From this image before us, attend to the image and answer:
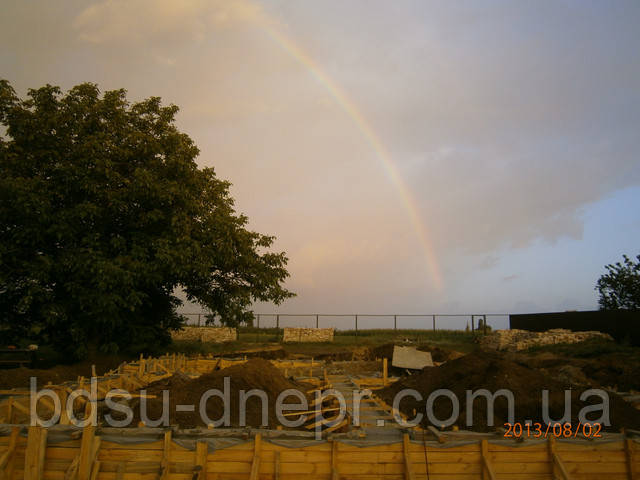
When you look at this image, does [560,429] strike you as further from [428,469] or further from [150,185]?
[150,185]

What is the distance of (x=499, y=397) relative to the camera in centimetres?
1146

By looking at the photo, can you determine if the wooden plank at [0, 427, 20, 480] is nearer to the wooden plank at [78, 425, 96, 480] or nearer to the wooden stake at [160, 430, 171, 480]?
the wooden plank at [78, 425, 96, 480]

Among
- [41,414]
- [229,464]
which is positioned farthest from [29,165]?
[229,464]

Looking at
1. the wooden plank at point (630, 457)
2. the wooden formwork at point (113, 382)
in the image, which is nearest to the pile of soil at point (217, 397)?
the wooden formwork at point (113, 382)

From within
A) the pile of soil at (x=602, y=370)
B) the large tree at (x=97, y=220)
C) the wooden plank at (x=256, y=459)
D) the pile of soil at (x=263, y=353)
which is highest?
the large tree at (x=97, y=220)

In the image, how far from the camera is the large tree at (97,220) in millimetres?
19672

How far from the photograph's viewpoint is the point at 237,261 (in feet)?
77.6

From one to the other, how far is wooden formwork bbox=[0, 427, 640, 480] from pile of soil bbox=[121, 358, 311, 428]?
1762 millimetres

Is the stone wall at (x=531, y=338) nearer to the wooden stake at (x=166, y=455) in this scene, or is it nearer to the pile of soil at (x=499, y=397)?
the pile of soil at (x=499, y=397)

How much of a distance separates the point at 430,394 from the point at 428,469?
515cm

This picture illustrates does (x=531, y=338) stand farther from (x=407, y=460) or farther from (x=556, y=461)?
(x=407, y=460)

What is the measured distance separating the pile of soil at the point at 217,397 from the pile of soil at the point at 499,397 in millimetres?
3619

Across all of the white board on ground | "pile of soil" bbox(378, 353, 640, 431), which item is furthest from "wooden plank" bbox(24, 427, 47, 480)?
the white board on ground

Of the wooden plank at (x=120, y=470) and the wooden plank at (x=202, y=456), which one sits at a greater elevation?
the wooden plank at (x=202, y=456)
